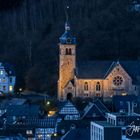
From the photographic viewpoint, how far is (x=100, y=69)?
75.9 m

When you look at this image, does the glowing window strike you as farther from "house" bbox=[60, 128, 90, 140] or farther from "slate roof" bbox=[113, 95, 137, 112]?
"house" bbox=[60, 128, 90, 140]

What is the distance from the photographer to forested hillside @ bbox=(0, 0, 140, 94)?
280ft

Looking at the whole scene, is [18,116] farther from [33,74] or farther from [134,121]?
[134,121]

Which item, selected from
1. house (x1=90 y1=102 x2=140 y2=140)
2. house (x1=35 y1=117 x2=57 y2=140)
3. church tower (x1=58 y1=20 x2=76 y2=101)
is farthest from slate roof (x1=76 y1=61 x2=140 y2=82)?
house (x1=90 y1=102 x2=140 y2=140)

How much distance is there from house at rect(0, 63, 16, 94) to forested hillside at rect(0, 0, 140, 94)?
2.33 feet

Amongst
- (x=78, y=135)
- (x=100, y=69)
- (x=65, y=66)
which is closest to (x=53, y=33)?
Answer: (x=65, y=66)

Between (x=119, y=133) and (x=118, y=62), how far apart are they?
2541 centimetres

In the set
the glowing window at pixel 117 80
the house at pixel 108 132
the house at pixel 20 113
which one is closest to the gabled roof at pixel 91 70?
the glowing window at pixel 117 80

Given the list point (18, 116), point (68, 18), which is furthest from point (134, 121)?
point (68, 18)

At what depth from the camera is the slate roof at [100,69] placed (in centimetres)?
7569

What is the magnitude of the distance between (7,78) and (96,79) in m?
12.0

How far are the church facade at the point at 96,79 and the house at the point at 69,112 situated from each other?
11.4 ft

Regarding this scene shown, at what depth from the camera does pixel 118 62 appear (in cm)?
7562

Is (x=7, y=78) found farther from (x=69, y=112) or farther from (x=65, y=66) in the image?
(x=69, y=112)
